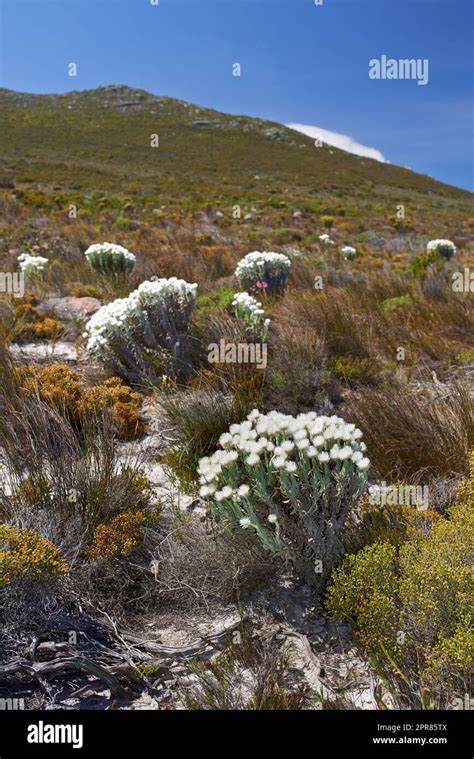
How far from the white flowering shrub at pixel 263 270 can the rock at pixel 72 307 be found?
2.25m

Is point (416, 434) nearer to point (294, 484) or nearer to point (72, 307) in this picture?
point (294, 484)

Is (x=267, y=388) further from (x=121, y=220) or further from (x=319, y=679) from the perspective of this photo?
(x=121, y=220)

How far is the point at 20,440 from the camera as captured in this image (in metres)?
3.30

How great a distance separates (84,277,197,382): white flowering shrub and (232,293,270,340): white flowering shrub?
1.90ft

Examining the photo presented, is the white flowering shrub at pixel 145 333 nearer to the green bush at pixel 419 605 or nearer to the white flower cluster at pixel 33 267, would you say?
the green bush at pixel 419 605

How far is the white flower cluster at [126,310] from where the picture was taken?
505cm

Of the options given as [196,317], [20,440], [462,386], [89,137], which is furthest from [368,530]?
[89,137]

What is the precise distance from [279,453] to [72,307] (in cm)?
556

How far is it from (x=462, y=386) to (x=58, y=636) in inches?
137

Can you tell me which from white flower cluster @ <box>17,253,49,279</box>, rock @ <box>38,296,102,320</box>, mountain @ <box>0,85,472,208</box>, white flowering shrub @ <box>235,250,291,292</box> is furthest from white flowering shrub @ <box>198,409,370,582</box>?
mountain @ <box>0,85,472,208</box>

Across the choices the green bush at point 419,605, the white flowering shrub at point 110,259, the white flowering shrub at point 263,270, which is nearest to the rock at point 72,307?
the white flowering shrub at point 110,259

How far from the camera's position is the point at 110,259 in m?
8.45

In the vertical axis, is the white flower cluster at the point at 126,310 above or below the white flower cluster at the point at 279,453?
above

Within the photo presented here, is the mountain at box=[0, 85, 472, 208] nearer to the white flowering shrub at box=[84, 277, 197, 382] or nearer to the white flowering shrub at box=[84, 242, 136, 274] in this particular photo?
the white flowering shrub at box=[84, 242, 136, 274]
